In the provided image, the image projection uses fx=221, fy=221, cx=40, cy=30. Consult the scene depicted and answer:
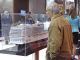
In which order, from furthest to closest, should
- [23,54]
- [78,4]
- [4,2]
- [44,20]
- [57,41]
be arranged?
[4,2]
[78,4]
[44,20]
[23,54]
[57,41]

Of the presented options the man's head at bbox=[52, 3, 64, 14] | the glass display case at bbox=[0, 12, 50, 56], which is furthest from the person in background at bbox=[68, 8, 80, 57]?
the man's head at bbox=[52, 3, 64, 14]

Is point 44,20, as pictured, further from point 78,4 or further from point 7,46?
point 78,4

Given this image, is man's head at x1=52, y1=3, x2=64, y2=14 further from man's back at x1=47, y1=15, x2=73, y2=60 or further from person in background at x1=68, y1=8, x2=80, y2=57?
person in background at x1=68, y1=8, x2=80, y2=57

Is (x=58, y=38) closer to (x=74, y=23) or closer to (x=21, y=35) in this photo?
(x=21, y=35)

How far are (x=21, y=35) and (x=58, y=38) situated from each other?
66 centimetres

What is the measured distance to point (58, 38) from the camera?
8.45ft

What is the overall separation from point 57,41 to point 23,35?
64 cm

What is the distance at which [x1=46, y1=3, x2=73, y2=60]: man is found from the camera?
2566 mm

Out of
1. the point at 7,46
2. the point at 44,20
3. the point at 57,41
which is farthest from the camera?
the point at 44,20

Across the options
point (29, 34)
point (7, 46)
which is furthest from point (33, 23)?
point (7, 46)

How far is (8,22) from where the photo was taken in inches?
132

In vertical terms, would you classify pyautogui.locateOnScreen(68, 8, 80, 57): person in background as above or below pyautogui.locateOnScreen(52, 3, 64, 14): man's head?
below

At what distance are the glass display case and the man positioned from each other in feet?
1.61

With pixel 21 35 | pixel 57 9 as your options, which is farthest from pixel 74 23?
pixel 57 9
